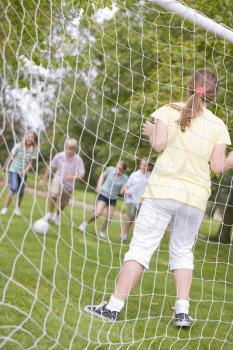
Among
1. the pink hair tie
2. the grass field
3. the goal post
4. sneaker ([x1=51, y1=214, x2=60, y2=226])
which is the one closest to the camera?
the grass field

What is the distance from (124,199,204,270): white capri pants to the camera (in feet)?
11.7

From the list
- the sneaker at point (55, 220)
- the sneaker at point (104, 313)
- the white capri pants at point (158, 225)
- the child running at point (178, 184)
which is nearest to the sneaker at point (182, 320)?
the child running at point (178, 184)

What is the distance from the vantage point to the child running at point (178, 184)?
140 inches

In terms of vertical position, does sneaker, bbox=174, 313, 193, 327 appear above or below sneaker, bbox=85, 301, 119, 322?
above

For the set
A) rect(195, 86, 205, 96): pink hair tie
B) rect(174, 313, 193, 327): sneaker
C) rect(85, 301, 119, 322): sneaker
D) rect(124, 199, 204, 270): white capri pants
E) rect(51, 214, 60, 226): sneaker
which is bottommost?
rect(85, 301, 119, 322): sneaker

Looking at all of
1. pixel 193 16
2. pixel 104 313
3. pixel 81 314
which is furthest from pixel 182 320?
pixel 193 16

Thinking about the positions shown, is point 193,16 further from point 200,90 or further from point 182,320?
point 182,320

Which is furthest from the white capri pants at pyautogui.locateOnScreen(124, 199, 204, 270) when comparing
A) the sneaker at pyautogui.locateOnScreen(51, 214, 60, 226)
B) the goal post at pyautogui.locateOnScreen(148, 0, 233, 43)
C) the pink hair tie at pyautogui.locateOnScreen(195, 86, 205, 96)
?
the sneaker at pyautogui.locateOnScreen(51, 214, 60, 226)

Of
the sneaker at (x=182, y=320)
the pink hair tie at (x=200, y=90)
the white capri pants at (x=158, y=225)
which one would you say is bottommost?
the sneaker at (x=182, y=320)

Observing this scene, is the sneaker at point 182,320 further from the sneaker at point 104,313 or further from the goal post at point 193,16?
the goal post at point 193,16

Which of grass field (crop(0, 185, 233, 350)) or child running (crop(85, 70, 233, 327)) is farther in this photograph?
child running (crop(85, 70, 233, 327))

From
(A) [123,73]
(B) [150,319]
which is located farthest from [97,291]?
(A) [123,73]

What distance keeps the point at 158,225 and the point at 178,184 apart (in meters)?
0.28

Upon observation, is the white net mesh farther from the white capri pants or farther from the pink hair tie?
the pink hair tie
